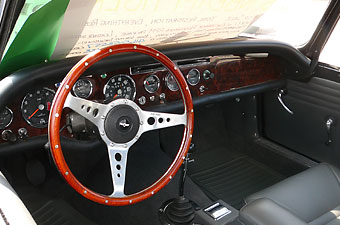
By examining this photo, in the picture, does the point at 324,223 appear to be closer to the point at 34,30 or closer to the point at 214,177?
the point at 214,177

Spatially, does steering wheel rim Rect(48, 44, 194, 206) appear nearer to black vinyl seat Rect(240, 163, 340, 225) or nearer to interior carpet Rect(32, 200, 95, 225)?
black vinyl seat Rect(240, 163, 340, 225)

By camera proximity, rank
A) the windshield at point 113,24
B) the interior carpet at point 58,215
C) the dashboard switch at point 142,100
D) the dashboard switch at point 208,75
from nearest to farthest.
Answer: the windshield at point 113,24
the dashboard switch at point 142,100
the interior carpet at point 58,215
the dashboard switch at point 208,75

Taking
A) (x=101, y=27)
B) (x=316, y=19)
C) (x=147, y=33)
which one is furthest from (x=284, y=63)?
(x=101, y=27)

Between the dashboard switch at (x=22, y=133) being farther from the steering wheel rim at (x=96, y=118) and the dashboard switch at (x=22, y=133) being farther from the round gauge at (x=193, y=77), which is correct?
the round gauge at (x=193, y=77)

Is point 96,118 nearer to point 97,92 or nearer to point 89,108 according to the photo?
point 89,108

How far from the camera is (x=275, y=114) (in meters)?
2.54

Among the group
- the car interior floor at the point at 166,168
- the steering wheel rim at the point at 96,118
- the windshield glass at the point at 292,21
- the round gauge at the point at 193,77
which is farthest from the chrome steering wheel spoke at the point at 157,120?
the windshield glass at the point at 292,21

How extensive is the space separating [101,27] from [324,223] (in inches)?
45.1

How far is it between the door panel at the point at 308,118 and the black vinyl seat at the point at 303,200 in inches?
21.7

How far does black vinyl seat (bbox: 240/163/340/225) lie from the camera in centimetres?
131

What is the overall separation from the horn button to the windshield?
11.6 inches

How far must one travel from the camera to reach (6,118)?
152 cm

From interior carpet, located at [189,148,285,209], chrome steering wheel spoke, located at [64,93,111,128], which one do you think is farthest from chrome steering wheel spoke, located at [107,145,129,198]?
interior carpet, located at [189,148,285,209]

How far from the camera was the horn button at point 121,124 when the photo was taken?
139 centimetres
